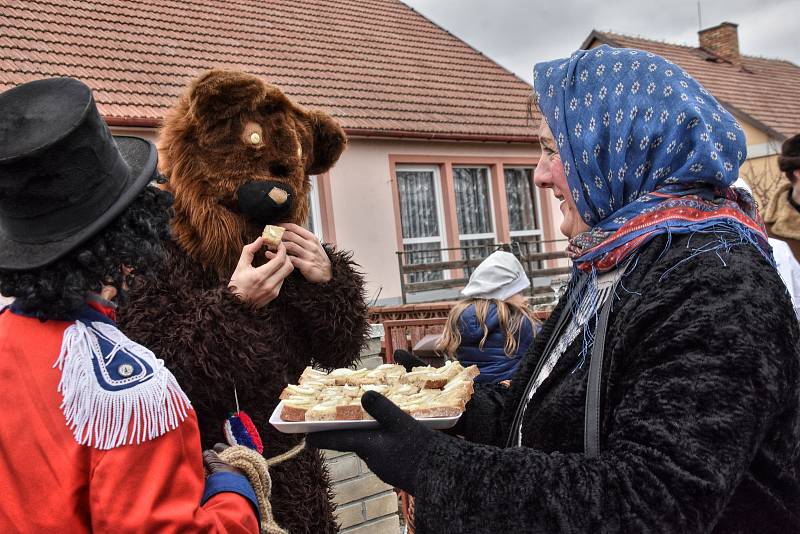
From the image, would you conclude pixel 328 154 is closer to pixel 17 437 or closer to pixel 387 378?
pixel 387 378

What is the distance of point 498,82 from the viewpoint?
13.8m

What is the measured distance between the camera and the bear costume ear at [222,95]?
8.14 feet

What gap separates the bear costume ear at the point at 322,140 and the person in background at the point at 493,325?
7.22 ft

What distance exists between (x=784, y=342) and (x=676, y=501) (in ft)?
1.12

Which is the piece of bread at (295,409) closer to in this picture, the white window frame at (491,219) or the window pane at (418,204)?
the window pane at (418,204)

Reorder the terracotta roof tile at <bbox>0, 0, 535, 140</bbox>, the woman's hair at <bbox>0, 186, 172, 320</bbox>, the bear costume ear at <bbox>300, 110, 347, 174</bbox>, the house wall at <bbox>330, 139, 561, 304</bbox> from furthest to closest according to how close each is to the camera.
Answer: the house wall at <bbox>330, 139, 561, 304</bbox> → the terracotta roof tile at <bbox>0, 0, 535, 140</bbox> → the bear costume ear at <bbox>300, 110, 347, 174</bbox> → the woman's hair at <bbox>0, 186, 172, 320</bbox>

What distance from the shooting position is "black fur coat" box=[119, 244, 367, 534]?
7.18 ft

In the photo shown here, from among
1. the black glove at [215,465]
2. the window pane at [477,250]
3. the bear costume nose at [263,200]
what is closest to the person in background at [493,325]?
the bear costume nose at [263,200]

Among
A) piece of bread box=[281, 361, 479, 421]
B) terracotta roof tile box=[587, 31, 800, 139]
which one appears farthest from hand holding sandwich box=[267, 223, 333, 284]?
terracotta roof tile box=[587, 31, 800, 139]

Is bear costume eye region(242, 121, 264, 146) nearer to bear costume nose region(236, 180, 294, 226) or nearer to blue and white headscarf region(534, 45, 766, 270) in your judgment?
bear costume nose region(236, 180, 294, 226)

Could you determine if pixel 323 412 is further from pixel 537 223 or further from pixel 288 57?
pixel 537 223

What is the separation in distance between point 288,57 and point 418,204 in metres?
3.06

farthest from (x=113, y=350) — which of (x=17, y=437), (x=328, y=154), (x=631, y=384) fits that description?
(x=328, y=154)

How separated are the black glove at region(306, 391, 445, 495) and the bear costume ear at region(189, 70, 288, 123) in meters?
1.40
